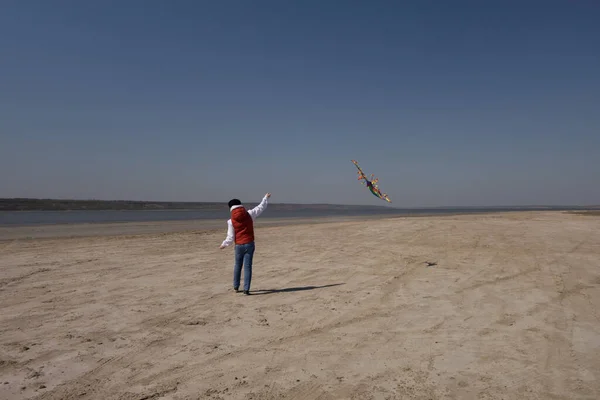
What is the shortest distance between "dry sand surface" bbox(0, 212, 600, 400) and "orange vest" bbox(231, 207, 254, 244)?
1.23 metres

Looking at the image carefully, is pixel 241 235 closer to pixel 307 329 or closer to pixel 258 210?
pixel 258 210

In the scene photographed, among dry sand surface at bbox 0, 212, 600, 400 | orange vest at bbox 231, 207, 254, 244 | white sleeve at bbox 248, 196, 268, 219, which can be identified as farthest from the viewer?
white sleeve at bbox 248, 196, 268, 219

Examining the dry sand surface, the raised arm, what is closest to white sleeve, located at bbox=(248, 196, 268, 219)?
the raised arm

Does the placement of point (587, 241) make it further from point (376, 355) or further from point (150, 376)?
point (150, 376)

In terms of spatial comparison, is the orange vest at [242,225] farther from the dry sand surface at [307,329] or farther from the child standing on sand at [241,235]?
the dry sand surface at [307,329]

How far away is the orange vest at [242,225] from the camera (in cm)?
798

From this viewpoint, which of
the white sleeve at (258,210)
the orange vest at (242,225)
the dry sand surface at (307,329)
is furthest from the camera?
the white sleeve at (258,210)

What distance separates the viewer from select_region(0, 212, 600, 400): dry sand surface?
4164mm

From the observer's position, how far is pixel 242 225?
800cm

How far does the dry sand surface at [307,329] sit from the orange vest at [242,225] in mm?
1229

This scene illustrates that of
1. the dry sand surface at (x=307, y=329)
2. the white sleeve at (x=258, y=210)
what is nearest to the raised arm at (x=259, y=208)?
the white sleeve at (x=258, y=210)

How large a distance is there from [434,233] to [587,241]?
5.81m

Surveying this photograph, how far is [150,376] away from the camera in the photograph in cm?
435

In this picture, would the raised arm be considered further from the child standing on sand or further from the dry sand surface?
the dry sand surface
